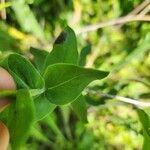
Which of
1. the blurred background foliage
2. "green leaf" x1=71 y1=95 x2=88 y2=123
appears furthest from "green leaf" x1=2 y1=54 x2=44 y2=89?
the blurred background foliage

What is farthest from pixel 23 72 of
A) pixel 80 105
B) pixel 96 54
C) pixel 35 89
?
pixel 96 54

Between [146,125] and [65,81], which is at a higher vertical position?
[65,81]

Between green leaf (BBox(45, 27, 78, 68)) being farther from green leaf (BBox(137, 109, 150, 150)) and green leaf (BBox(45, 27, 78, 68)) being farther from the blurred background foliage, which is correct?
the blurred background foliage

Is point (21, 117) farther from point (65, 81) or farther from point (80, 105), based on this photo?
point (80, 105)

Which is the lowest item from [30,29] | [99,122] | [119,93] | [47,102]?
[99,122]

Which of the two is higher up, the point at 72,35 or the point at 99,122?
the point at 72,35

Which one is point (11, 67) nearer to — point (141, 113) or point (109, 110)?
point (141, 113)

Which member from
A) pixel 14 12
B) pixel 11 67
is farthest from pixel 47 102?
pixel 14 12
